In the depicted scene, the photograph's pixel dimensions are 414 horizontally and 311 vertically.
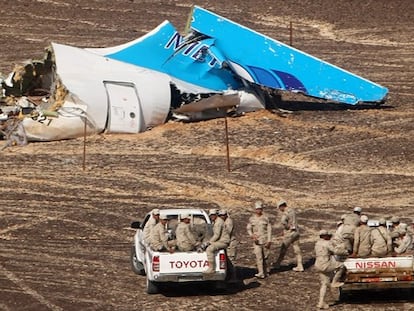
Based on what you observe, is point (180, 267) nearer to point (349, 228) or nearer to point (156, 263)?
point (156, 263)

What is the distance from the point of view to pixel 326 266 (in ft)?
67.1

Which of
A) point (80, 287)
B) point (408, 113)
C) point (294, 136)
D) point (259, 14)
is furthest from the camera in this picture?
point (259, 14)

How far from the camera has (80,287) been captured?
73.7 ft

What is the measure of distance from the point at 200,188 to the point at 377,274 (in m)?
10.7

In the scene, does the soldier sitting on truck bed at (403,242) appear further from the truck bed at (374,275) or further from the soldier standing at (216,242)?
the soldier standing at (216,242)

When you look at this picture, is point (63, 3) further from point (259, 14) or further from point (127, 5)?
point (259, 14)

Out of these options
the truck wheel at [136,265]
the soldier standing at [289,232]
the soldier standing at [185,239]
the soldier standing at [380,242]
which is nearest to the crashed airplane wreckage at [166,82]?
the truck wheel at [136,265]

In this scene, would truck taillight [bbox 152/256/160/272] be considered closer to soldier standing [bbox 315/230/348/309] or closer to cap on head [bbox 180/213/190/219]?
cap on head [bbox 180/213/190/219]

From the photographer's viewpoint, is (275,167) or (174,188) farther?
(275,167)

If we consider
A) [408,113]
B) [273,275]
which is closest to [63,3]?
[408,113]

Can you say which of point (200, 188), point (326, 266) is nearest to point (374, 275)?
point (326, 266)

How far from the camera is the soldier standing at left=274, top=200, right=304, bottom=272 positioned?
918 inches

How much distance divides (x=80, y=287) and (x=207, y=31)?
19262 millimetres

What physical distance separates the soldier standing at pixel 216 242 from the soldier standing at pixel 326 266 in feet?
5.96
